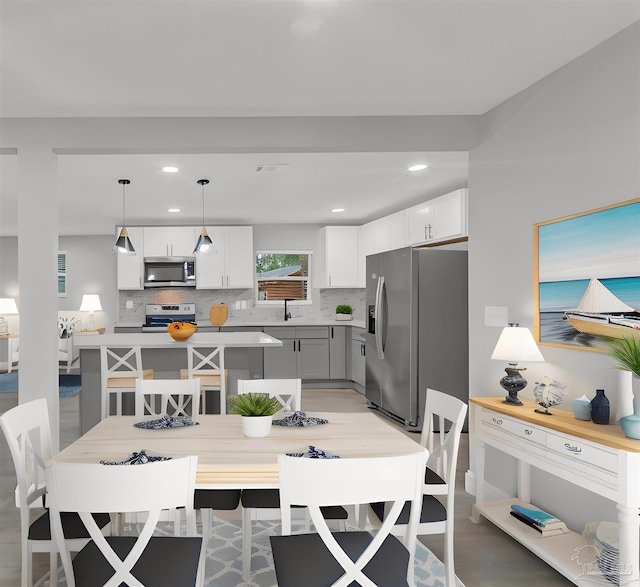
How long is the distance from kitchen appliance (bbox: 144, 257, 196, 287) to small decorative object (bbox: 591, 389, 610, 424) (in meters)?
6.09

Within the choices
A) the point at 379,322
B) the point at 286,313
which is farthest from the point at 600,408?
the point at 286,313

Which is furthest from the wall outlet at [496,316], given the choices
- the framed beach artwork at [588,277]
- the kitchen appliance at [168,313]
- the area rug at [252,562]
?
the kitchen appliance at [168,313]

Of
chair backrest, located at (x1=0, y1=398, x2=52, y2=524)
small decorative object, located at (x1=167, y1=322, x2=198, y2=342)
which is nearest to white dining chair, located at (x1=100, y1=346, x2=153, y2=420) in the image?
small decorative object, located at (x1=167, y1=322, x2=198, y2=342)

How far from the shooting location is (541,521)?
2.68m

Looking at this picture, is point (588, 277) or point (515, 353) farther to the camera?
point (515, 353)

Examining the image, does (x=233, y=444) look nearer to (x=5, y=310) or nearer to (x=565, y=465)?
(x=565, y=465)

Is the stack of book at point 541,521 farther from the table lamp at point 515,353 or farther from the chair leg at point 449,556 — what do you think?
the chair leg at point 449,556

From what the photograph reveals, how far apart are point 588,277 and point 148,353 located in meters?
3.54

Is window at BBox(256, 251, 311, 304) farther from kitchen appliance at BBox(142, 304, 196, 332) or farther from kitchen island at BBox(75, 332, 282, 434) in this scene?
kitchen island at BBox(75, 332, 282, 434)

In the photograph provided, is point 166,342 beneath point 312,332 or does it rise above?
above

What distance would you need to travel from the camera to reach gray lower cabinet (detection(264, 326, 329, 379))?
7.37 m

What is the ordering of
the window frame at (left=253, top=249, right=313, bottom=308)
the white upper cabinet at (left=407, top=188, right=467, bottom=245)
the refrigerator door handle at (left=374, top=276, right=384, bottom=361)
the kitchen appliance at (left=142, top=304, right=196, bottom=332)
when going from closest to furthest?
1. the white upper cabinet at (left=407, top=188, right=467, bottom=245)
2. the refrigerator door handle at (left=374, top=276, right=384, bottom=361)
3. the kitchen appliance at (left=142, top=304, right=196, bottom=332)
4. the window frame at (left=253, top=249, right=313, bottom=308)

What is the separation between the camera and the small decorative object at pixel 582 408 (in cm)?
244

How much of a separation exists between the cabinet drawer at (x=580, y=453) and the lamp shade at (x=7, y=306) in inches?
326
